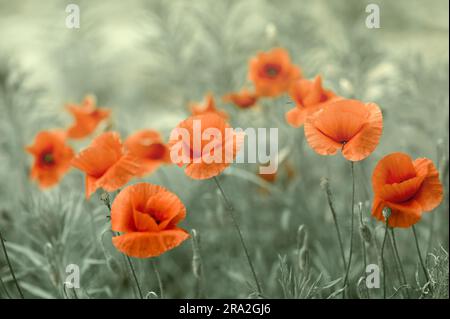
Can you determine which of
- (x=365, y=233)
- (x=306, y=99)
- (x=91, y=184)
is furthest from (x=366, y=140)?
(x=91, y=184)

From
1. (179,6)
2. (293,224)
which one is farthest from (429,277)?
(179,6)

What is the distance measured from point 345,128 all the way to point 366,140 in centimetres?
4

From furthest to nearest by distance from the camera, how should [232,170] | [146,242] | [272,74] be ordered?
[232,170] < [272,74] < [146,242]

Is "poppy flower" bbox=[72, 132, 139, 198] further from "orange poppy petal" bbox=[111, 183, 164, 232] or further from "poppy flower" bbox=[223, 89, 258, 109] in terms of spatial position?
"poppy flower" bbox=[223, 89, 258, 109]

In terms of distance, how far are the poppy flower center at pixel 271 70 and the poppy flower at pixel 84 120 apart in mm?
447

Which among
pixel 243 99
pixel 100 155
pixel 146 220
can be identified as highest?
pixel 243 99

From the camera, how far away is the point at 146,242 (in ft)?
3.33

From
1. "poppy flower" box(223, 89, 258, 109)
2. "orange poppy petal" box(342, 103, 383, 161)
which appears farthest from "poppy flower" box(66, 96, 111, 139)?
"orange poppy petal" box(342, 103, 383, 161)

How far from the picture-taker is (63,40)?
274 cm

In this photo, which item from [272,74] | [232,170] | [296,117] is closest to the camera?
[296,117]

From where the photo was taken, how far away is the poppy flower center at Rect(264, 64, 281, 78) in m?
1.68

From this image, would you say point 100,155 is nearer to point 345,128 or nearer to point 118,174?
point 118,174

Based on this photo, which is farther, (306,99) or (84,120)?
(84,120)

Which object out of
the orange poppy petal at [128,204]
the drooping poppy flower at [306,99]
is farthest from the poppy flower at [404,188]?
the orange poppy petal at [128,204]
